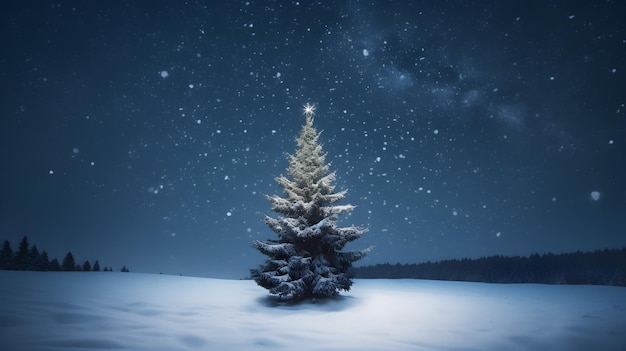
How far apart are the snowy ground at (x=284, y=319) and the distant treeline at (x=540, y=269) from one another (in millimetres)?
51499

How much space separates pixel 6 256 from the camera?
4791 centimetres

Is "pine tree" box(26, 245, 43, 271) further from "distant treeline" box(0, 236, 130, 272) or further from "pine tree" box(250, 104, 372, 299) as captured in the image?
"pine tree" box(250, 104, 372, 299)

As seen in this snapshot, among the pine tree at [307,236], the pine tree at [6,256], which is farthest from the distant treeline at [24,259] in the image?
the pine tree at [307,236]

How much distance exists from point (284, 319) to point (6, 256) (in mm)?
55685

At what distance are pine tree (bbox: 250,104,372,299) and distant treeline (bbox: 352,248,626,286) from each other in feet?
171

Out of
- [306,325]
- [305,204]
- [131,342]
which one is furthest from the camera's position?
[305,204]

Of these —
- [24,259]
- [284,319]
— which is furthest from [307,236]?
[24,259]

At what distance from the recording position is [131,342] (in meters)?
6.64

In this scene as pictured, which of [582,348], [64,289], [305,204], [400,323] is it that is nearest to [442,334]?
[400,323]

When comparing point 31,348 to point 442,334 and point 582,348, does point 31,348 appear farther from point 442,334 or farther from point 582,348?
point 582,348

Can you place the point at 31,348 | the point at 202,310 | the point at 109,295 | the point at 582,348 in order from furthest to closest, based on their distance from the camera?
1. the point at 109,295
2. the point at 202,310
3. the point at 582,348
4. the point at 31,348

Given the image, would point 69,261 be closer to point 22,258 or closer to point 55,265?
point 55,265

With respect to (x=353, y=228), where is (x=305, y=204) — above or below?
above

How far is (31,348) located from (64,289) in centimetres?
736
